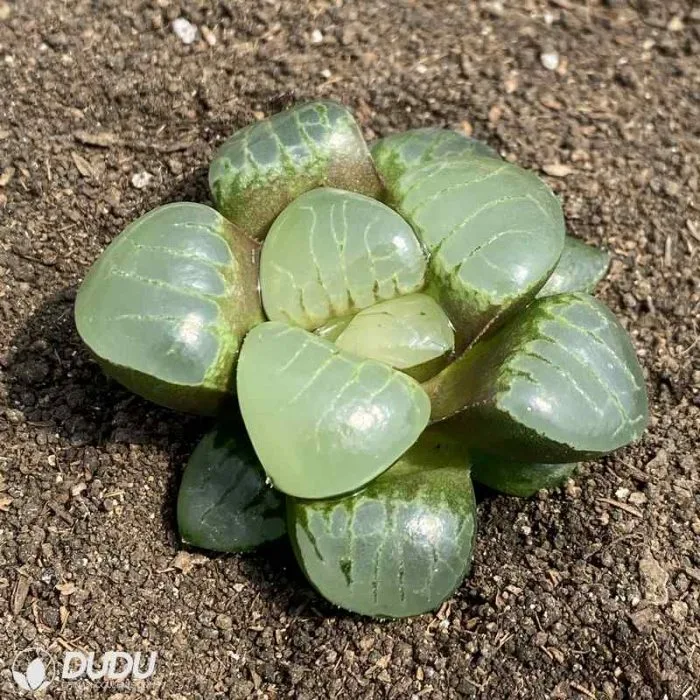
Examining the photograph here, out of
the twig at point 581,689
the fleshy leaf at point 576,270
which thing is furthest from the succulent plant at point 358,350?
the twig at point 581,689

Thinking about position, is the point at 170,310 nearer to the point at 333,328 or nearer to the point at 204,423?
the point at 333,328

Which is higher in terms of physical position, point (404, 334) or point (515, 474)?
point (404, 334)

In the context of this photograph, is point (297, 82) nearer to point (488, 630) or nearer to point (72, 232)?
point (72, 232)

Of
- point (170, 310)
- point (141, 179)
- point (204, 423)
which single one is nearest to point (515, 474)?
point (204, 423)

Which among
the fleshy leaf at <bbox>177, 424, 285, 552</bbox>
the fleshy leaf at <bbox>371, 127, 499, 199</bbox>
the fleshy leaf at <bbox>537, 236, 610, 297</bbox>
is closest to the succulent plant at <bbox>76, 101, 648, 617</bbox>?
the fleshy leaf at <bbox>177, 424, 285, 552</bbox>

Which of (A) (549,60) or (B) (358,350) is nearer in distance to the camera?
(B) (358,350)

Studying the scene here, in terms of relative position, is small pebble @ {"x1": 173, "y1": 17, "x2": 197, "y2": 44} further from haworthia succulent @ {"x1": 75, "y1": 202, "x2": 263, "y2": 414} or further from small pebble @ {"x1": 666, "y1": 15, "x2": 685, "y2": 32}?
small pebble @ {"x1": 666, "y1": 15, "x2": 685, "y2": 32}

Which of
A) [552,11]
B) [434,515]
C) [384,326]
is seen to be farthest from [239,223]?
[552,11]

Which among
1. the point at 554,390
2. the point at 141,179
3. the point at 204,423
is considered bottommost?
the point at 204,423
